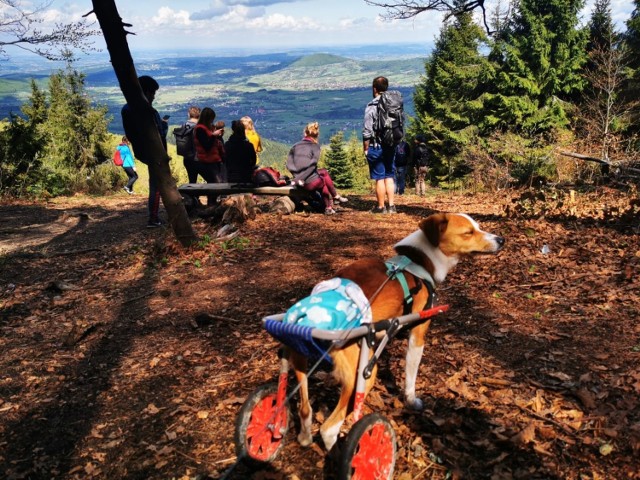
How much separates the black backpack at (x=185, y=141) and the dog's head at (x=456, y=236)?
802 cm

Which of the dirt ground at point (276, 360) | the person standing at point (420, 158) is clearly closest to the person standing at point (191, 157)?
the dirt ground at point (276, 360)

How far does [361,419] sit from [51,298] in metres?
5.31

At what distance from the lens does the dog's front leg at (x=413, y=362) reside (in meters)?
3.34

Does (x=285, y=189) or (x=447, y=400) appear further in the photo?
(x=285, y=189)

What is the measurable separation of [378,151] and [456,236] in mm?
5659

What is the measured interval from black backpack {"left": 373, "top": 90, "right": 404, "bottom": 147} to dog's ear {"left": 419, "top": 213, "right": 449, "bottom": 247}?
5.46 meters

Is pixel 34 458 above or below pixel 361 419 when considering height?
below

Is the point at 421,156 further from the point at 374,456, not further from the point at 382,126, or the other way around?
the point at 374,456

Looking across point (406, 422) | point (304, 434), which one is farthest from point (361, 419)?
point (406, 422)

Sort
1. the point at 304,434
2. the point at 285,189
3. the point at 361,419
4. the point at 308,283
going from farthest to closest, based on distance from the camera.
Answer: the point at 285,189, the point at 308,283, the point at 304,434, the point at 361,419

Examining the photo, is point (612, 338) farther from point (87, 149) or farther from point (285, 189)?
point (87, 149)

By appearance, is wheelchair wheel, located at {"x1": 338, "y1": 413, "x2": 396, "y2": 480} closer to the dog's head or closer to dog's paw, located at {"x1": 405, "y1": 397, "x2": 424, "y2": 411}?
dog's paw, located at {"x1": 405, "y1": 397, "x2": 424, "y2": 411}

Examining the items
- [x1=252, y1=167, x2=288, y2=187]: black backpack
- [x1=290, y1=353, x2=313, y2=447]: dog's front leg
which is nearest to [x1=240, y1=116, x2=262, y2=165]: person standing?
[x1=252, y1=167, x2=288, y2=187]: black backpack

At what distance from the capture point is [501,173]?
16.3 meters
